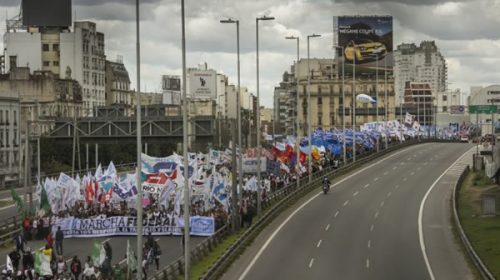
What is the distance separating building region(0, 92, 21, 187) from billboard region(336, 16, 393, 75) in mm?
89337

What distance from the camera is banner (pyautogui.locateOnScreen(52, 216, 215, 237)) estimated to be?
4778 cm

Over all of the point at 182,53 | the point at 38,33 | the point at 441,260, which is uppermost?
the point at 38,33

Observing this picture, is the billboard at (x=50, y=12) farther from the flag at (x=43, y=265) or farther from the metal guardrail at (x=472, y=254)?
the flag at (x=43, y=265)

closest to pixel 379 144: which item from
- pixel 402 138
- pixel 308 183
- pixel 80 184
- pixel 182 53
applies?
pixel 402 138

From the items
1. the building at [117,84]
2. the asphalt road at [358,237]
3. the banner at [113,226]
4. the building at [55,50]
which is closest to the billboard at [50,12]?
the building at [55,50]

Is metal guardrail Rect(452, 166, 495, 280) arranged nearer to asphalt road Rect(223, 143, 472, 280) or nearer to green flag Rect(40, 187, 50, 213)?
asphalt road Rect(223, 143, 472, 280)

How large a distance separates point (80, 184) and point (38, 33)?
4375 inches

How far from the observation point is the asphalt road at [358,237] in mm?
36719

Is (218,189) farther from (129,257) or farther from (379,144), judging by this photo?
(379,144)

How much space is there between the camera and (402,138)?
120625 mm

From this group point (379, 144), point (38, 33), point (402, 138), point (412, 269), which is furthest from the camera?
point (38, 33)

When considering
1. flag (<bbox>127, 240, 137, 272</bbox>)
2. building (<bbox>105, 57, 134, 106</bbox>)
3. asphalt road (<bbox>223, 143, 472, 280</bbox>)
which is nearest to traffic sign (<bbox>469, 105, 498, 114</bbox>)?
asphalt road (<bbox>223, 143, 472, 280</bbox>)

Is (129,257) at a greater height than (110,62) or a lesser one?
lesser

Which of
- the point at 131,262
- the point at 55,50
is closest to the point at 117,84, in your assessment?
the point at 55,50
